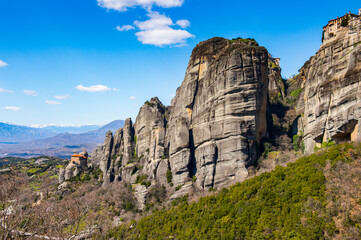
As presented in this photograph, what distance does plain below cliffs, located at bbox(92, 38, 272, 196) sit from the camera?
36.8 meters

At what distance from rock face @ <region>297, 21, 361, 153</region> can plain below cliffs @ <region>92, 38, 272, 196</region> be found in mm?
6421

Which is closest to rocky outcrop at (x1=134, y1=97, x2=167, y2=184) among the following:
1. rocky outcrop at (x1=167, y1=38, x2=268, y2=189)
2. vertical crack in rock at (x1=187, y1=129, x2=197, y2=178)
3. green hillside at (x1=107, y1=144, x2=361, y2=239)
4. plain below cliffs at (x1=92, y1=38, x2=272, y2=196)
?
plain below cliffs at (x1=92, y1=38, x2=272, y2=196)

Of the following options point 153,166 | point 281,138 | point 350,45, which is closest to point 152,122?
point 153,166

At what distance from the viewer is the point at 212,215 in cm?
2853

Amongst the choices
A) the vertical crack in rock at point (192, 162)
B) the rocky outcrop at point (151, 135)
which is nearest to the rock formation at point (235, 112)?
the vertical crack in rock at point (192, 162)

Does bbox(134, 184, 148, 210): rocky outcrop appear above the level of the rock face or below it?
below

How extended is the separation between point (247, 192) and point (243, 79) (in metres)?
15.9

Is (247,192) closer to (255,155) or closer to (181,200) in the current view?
(255,155)

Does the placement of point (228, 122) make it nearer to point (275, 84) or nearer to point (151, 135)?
point (151, 135)

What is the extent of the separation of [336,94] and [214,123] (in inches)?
619

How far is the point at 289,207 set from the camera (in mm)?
22391

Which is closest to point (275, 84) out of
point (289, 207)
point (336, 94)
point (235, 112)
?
point (235, 112)

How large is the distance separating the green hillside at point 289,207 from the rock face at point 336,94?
154 inches

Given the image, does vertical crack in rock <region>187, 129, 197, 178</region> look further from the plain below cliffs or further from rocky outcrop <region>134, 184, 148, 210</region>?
rocky outcrop <region>134, 184, 148, 210</region>
